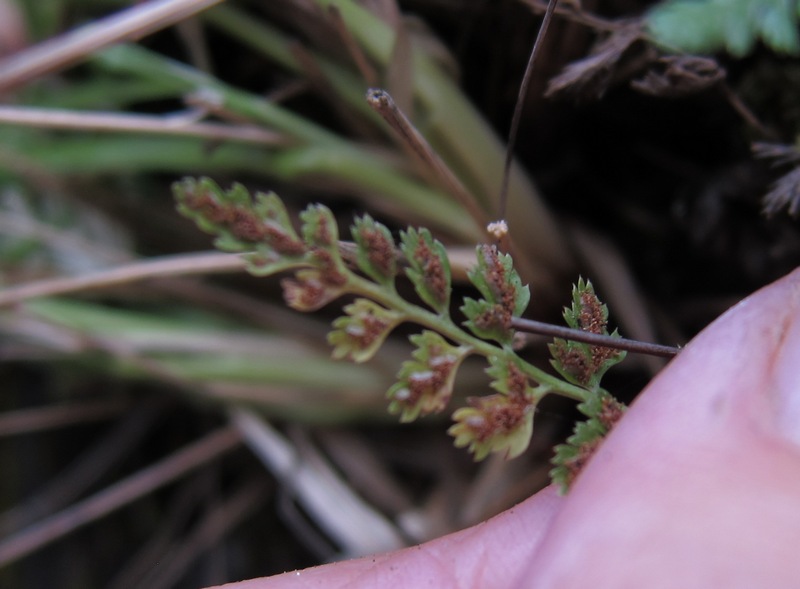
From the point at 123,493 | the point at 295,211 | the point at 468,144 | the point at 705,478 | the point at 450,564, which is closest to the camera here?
the point at 705,478

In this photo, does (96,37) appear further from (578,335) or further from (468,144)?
(578,335)

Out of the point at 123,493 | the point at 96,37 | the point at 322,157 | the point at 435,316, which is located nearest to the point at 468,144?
the point at 322,157

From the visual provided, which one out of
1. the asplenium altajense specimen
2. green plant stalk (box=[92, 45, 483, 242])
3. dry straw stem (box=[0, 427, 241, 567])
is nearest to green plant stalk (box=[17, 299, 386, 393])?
dry straw stem (box=[0, 427, 241, 567])

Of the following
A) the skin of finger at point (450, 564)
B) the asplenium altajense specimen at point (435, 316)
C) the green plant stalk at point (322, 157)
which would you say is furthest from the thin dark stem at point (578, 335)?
the green plant stalk at point (322, 157)

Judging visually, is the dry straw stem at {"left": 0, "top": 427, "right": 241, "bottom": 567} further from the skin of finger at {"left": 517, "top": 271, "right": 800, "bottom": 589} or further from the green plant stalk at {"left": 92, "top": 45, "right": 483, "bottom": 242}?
the skin of finger at {"left": 517, "top": 271, "right": 800, "bottom": 589}

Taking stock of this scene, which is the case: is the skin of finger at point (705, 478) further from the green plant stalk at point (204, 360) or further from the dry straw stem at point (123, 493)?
the dry straw stem at point (123, 493)
